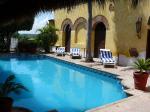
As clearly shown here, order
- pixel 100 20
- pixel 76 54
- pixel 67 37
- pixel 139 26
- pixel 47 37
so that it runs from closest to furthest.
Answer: pixel 139 26 < pixel 100 20 < pixel 76 54 < pixel 47 37 < pixel 67 37

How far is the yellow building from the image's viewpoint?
56.0ft

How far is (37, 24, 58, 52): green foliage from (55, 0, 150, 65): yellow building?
1.38 meters

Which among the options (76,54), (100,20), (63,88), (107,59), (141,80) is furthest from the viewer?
(76,54)

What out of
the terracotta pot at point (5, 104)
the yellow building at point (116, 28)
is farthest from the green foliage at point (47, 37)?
the terracotta pot at point (5, 104)

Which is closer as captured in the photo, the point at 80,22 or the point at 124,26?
the point at 124,26

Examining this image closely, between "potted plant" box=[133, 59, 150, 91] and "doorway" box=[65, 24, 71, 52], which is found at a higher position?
"doorway" box=[65, 24, 71, 52]

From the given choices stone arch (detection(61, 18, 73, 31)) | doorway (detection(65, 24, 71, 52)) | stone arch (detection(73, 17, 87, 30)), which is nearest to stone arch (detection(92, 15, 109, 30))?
stone arch (detection(73, 17, 87, 30))

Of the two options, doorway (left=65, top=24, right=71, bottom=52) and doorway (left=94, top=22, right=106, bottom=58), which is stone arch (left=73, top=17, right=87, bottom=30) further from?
doorway (left=65, top=24, right=71, bottom=52)

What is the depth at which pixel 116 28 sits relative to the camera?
19.2 m

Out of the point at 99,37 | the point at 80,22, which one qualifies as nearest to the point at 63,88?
the point at 99,37

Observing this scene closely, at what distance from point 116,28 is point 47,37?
7.58 m

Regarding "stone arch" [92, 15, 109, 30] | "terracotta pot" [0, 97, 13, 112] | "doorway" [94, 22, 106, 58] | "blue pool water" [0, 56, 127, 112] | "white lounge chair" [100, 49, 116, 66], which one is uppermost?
"stone arch" [92, 15, 109, 30]

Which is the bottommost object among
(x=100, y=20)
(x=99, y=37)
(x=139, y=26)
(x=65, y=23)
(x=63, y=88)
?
(x=63, y=88)

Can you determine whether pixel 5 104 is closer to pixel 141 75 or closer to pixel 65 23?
pixel 141 75
